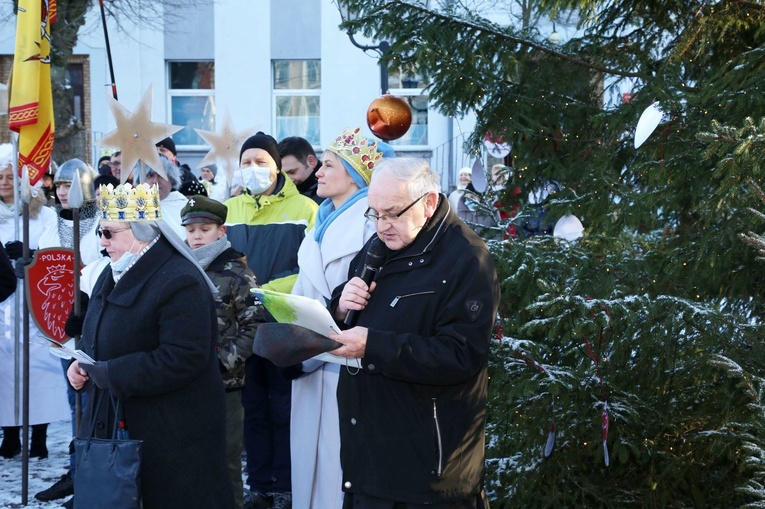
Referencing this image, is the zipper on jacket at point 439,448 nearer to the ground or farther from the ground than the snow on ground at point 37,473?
farther from the ground

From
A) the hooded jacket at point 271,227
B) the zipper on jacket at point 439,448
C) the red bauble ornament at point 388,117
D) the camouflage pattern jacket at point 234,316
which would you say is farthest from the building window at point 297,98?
the zipper on jacket at point 439,448

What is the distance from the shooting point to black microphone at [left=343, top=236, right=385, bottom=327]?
351 centimetres

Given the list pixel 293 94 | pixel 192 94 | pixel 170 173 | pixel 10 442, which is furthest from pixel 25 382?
pixel 192 94

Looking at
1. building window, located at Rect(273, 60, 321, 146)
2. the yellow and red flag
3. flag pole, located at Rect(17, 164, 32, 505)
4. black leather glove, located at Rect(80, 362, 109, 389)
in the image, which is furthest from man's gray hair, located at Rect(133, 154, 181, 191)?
building window, located at Rect(273, 60, 321, 146)

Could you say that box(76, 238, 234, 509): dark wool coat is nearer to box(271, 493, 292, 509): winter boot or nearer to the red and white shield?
box(271, 493, 292, 509): winter boot

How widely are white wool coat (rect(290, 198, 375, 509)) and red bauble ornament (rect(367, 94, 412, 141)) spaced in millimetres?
1360

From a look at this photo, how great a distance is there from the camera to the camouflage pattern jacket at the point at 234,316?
5125mm

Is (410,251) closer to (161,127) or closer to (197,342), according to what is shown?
(197,342)

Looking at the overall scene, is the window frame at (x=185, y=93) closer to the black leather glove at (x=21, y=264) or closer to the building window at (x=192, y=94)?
the building window at (x=192, y=94)

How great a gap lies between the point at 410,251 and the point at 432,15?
2346 millimetres

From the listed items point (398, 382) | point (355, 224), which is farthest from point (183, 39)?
point (398, 382)

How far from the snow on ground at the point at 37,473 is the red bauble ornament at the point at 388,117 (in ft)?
9.54

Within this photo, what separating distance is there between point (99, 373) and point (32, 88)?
307cm

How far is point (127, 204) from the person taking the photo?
4.13 m
